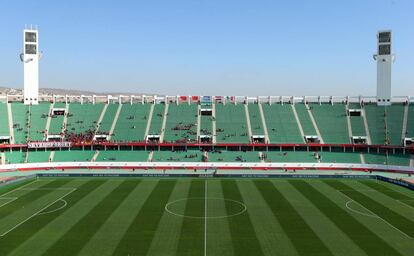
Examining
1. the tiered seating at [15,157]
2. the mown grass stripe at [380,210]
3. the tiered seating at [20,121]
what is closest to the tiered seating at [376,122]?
the mown grass stripe at [380,210]

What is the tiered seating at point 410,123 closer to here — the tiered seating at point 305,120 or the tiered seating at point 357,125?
the tiered seating at point 357,125

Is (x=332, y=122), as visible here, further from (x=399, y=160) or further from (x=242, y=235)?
(x=242, y=235)

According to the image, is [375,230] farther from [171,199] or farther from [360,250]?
[171,199]

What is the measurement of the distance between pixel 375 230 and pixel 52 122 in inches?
3080

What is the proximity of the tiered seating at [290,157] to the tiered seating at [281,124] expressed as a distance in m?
3.56

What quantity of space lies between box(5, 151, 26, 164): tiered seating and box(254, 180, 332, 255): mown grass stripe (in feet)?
168

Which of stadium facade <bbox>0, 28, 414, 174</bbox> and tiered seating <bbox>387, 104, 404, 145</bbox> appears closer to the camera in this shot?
stadium facade <bbox>0, 28, 414, 174</bbox>

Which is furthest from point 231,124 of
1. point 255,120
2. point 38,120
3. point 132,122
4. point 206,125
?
point 38,120

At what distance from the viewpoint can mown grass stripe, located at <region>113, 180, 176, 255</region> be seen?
38.0 meters

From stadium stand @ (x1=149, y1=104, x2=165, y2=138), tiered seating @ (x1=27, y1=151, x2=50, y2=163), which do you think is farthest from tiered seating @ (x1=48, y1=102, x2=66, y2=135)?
stadium stand @ (x1=149, y1=104, x2=165, y2=138)

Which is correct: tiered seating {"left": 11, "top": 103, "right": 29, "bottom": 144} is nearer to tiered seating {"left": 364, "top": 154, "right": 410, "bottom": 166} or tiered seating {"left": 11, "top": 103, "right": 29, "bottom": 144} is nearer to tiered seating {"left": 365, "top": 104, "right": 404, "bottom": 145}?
tiered seating {"left": 364, "top": 154, "right": 410, "bottom": 166}

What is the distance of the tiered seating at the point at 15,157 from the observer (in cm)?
8575

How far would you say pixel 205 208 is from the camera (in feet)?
172

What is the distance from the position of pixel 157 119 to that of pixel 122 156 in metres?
17.1
